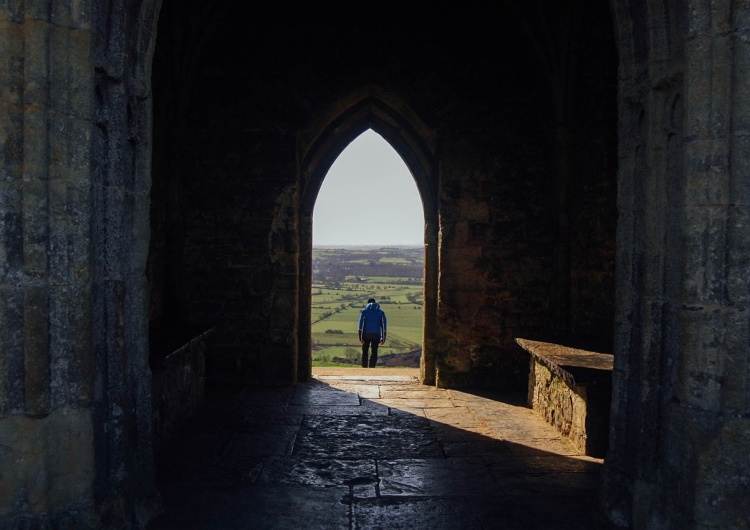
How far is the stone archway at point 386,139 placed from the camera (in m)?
8.09

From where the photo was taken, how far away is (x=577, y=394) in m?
5.46

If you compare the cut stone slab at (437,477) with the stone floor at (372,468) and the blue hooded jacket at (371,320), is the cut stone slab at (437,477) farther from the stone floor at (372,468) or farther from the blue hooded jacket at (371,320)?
the blue hooded jacket at (371,320)

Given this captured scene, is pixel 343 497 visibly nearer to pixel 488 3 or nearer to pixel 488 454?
pixel 488 454

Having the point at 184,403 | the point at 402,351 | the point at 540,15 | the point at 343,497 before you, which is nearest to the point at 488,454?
the point at 343,497

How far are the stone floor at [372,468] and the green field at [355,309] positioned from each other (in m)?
5.35

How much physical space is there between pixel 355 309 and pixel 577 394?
105 ft

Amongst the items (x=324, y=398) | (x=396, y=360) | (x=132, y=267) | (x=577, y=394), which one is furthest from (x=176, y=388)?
(x=396, y=360)

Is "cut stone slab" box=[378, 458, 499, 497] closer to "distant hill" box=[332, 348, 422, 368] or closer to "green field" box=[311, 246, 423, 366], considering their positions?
"green field" box=[311, 246, 423, 366]

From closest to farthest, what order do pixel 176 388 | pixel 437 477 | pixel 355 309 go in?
pixel 437 477 → pixel 176 388 → pixel 355 309

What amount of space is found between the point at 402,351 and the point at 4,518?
797 inches

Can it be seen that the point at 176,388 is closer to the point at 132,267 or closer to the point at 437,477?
the point at 437,477

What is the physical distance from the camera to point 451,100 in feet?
26.0

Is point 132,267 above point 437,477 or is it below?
above

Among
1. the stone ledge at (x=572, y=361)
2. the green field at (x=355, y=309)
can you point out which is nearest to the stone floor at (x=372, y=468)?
the stone ledge at (x=572, y=361)
